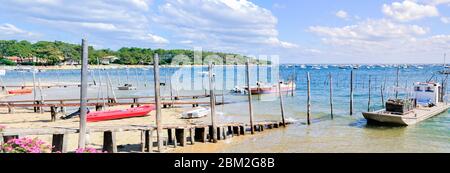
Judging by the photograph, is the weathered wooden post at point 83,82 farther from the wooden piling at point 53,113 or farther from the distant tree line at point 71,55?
the distant tree line at point 71,55

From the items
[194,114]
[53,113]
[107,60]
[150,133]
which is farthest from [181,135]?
[107,60]

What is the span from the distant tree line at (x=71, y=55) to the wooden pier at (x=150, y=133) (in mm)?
100493

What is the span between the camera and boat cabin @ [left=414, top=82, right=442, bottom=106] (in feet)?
120

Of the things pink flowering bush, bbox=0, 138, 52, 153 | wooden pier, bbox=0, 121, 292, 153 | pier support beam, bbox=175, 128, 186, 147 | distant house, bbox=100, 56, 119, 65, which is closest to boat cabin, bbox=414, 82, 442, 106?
wooden pier, bbox=0, 121, 292, 153

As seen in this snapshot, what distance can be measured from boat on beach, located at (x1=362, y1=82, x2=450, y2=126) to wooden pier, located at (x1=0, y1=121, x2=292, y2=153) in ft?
25.2

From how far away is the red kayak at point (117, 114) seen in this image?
1121 inches

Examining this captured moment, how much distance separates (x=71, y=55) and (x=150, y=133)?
461ft

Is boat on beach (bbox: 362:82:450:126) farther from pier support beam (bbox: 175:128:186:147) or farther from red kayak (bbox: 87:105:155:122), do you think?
red kayak (bbox: 87:105:155:122)

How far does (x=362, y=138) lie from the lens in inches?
964

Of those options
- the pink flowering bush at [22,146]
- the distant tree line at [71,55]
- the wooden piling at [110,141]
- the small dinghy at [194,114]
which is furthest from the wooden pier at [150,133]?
the distant tree line at [71,55]
